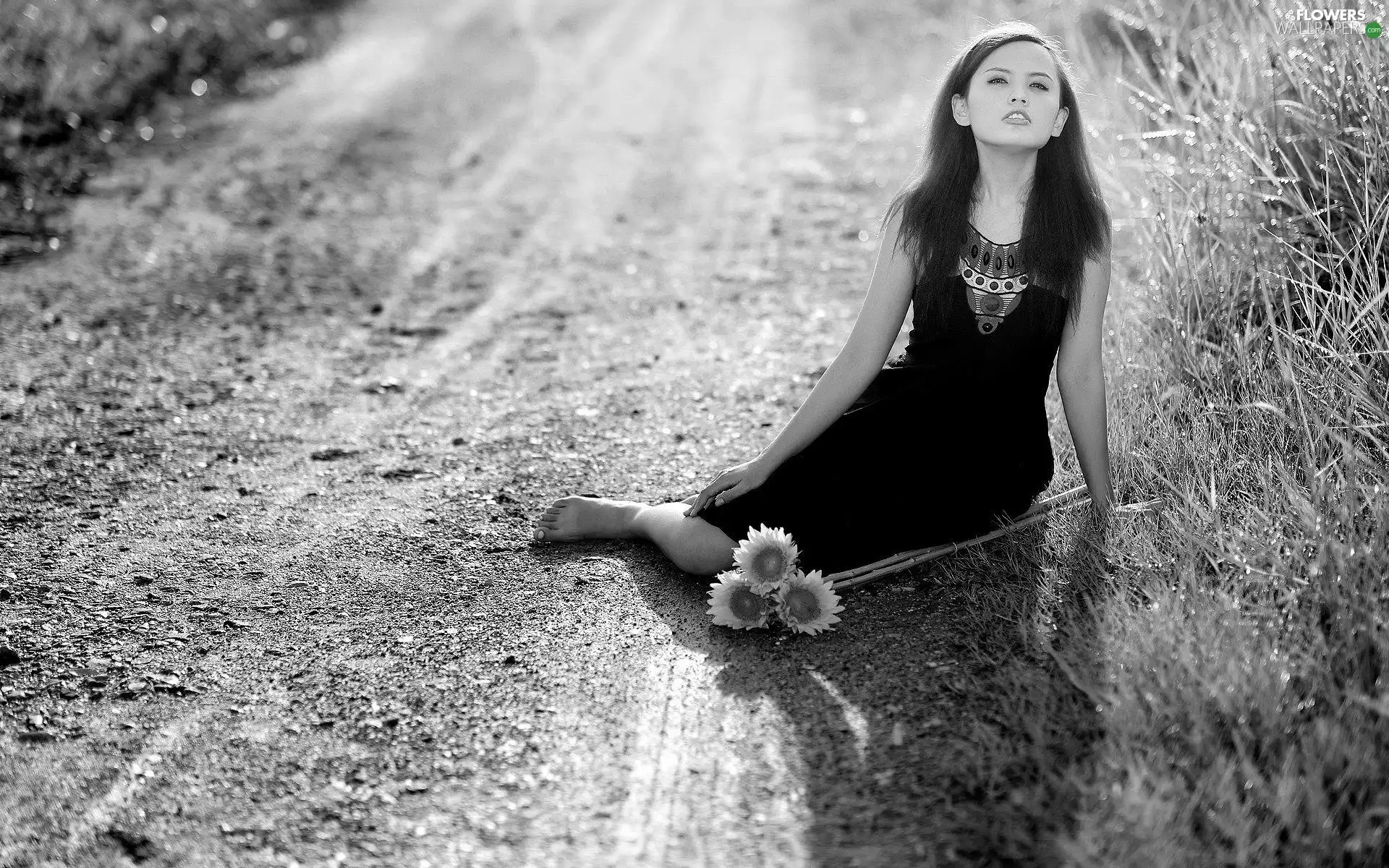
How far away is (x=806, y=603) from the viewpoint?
275 centimetres

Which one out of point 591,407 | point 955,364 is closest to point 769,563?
point 955,364

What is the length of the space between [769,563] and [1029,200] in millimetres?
1065

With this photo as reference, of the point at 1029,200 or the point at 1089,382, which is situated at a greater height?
the point at 1029,200

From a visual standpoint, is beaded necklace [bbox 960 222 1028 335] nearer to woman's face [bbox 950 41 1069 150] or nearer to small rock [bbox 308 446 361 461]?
woman's face [bbox 950 41 1069 150]

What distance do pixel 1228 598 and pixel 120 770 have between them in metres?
2.21

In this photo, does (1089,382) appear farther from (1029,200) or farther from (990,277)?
(1029,200)

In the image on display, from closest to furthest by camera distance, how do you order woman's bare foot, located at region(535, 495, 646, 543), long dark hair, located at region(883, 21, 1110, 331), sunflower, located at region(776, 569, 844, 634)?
sunflower, located at region(776, 569, 844, 634), long dark hair, located at region(883, 21, 1110, 331), woman's bare foot, located at region(535, 495, 646, 543)

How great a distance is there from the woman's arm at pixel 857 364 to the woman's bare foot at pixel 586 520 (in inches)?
19.4

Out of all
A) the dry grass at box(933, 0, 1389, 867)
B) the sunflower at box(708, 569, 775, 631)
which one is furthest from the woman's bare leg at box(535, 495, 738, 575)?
the dry grass at box(933, 0, 1389, 867)

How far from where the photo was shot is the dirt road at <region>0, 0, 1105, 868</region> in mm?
2254

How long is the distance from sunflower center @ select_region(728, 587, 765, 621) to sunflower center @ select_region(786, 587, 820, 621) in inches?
2.5

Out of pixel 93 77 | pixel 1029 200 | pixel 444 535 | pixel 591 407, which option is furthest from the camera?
pixel 93 77

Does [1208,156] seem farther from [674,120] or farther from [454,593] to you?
[674,120]

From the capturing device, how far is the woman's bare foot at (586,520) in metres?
3.27
